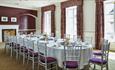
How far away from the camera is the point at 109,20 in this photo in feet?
25.5

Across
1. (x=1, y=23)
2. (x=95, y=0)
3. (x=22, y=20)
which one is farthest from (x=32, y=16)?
(x=95, y=0)

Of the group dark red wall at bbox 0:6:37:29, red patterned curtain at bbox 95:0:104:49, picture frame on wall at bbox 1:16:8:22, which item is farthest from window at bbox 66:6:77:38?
picture frame on wall at bbox 1:16:8:22

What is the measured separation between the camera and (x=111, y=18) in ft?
25.4

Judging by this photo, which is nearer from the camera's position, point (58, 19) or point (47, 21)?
point (58, 19)

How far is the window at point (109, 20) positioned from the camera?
7.65m

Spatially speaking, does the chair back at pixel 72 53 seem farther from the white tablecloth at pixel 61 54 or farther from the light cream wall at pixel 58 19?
the light cream wall at pixel 58 19

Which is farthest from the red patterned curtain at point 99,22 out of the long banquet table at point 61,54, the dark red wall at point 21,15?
the dark red wall at point 21,15

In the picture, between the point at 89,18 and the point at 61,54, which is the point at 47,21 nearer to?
the point at 89,18

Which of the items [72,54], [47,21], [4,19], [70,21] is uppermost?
[4,19]

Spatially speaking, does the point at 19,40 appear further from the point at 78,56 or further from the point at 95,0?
the point at 95,0

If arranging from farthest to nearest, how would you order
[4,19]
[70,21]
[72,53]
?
[4,19]
[70,21]
[72,53]

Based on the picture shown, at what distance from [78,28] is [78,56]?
18.3ft

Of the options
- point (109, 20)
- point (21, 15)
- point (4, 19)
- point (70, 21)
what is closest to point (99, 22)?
point (109, 20)

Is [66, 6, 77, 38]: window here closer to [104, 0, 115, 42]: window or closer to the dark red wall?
[104, 0, 115, 42]: window
